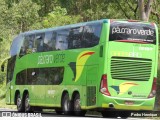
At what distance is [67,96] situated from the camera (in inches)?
896

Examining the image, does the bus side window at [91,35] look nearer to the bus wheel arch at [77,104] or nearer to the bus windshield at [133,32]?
the bus windshield at [133,32]

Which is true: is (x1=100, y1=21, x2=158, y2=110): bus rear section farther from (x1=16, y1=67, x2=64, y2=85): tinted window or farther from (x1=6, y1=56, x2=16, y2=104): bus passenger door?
(x1=6, y1=56, x2=16, y2=104): bus passenger door

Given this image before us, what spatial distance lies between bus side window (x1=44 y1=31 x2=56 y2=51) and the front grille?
166 inches

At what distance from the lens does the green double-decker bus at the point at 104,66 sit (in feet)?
66.8

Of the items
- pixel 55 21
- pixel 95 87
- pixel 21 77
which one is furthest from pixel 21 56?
pixel 55 21

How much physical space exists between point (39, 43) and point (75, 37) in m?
3.37

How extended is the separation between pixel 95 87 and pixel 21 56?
23.5 feet

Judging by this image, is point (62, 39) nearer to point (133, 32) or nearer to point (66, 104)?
point (66, 104)

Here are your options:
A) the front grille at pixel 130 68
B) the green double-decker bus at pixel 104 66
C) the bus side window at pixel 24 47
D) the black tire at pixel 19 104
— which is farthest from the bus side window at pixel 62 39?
the black tire at pixel 19 104

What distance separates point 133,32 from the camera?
20.8 m

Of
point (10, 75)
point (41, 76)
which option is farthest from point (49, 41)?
point (10, 75)

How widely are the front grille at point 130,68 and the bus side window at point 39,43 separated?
542cm

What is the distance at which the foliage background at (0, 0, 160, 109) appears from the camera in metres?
48.4

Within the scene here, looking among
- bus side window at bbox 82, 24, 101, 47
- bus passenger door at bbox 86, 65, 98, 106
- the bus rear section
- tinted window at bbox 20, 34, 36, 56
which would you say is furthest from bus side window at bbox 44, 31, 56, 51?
the bus rear section
